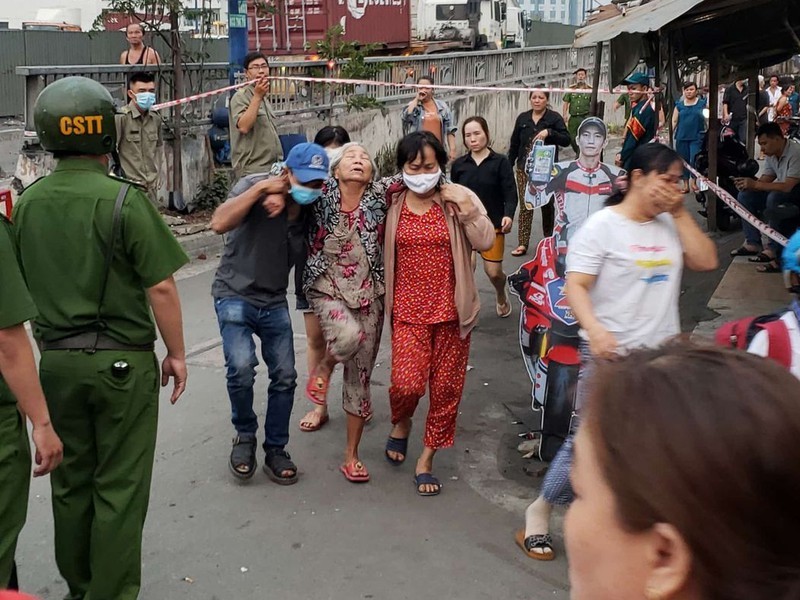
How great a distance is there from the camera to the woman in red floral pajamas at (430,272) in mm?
4809

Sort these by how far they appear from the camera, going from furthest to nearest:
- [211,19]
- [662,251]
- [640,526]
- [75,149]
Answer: [211,19] < [662,251] < [75,149] < [640,526]

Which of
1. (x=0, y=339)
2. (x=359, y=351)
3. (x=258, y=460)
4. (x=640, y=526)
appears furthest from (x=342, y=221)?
(x=640, y=526)

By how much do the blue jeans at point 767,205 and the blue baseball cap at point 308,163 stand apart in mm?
5902

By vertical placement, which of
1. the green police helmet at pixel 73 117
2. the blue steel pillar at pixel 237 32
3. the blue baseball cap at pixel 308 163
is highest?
the blue steel pillar at pixel 237 32

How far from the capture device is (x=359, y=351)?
5.00 m

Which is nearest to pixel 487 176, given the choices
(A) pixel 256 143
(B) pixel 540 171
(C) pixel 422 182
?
(B) pixel 540 171

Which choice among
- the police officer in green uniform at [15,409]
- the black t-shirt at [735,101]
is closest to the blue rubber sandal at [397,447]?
the police officer in green uniform at [15,409]

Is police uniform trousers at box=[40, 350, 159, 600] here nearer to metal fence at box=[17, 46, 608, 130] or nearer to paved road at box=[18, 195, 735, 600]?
paved road at box=[18, 195, 735, 600]

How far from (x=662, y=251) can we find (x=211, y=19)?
928 centimetres

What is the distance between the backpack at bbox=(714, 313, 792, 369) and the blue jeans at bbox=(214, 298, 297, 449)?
95.0 inches

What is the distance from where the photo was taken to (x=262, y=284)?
4793 mm

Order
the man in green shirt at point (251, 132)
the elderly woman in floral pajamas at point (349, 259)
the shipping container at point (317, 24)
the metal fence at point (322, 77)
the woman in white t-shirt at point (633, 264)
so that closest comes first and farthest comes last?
the woman in white t-shirt at point (633, 264) → the elderly woman in floral pajamas at point (349, 259) → the man in green shirt at point (251, 132) → the metal fence at point (322, 77) → the shipping container at point (317, 24)

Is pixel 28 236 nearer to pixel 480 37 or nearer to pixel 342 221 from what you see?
pixel 342 221

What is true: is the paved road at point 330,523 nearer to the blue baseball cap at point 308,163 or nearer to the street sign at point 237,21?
the blue baseball cap at point 308,163
